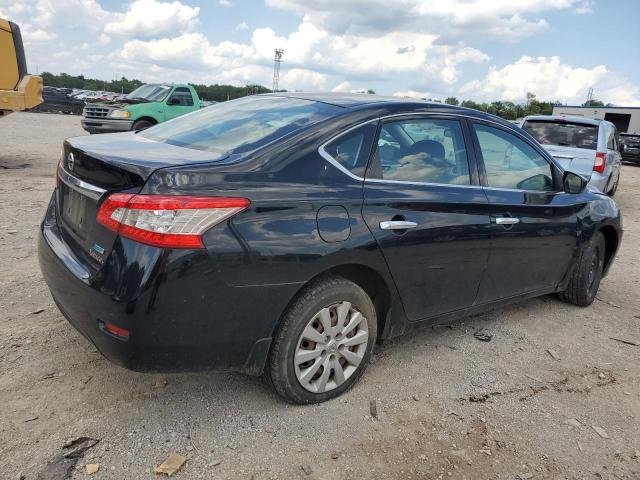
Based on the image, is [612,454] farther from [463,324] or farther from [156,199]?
[156,199]

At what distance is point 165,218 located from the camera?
2.30m

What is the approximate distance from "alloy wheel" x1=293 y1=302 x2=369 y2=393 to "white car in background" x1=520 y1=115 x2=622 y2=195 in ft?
24.1

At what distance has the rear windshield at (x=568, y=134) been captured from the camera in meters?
9.45

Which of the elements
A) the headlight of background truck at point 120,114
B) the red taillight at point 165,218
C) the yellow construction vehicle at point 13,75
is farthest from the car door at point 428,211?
the headlight of background truck at point 120,114

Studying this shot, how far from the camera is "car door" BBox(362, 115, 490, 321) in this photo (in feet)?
9.78

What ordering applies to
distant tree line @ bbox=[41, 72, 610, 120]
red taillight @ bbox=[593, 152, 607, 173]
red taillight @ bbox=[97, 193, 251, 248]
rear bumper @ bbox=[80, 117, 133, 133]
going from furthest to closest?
distant tree line @ bbox=[41, 72, 610, 120]
rear bumper @ bbox=[80, 117, 133, 133]
red taillight @ bbox=[593, 152, 607, 173]
red taillight @ bbox=[97, 193, 251, 248]

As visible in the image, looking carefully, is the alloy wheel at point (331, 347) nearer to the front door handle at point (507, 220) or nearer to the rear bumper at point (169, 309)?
the rear bumper at point (169, 309)

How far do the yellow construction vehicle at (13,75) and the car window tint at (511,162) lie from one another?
9.23 m

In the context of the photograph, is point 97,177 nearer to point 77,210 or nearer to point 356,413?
point 77,210

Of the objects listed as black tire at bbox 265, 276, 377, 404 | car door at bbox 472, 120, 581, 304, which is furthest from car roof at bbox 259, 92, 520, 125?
black tire at bbox 265, 276, 377, 404

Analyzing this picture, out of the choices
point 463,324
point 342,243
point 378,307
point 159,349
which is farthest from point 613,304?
point 159,349

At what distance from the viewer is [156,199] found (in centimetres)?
231

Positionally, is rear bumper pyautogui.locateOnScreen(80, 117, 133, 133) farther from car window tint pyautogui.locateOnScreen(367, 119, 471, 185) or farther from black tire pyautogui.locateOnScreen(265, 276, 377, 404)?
black tire pyautogui.locateOnScreen(265, 276, 377, 404)

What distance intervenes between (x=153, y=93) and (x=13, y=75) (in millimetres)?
5995
